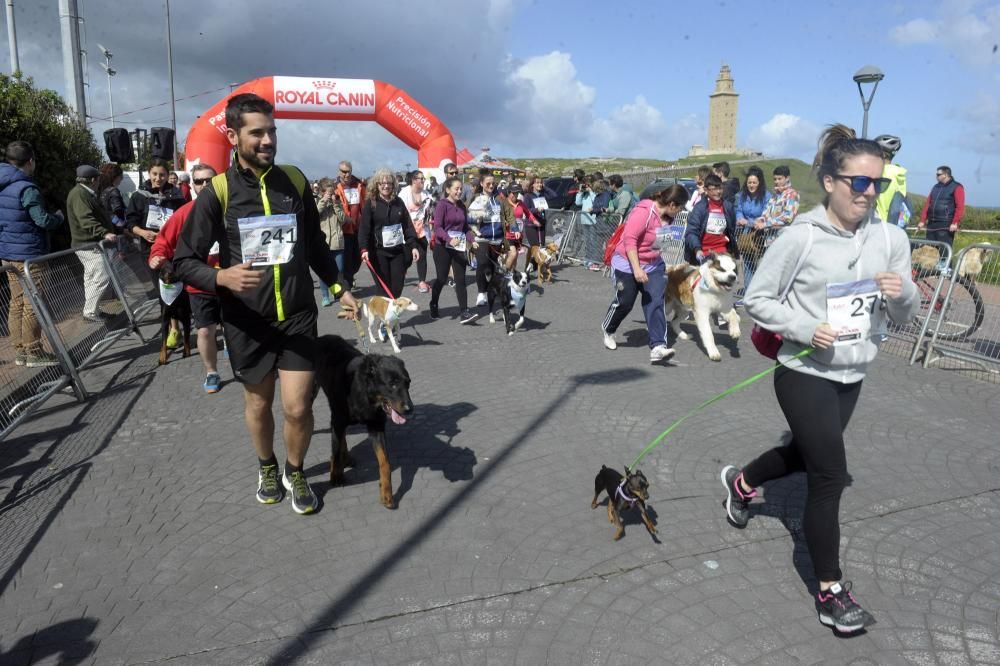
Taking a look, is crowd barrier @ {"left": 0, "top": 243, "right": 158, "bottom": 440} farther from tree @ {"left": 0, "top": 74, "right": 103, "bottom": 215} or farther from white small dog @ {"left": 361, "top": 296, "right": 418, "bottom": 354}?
tree @ {"left": 0, "top": 74, "right": 103, "bottom": 215}

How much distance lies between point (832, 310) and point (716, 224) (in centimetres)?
514

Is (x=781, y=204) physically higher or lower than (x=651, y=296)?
higher

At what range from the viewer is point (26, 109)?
10578 millimetres

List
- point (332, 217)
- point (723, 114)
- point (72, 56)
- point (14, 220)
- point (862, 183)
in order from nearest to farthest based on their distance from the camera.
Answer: point (862, 183), point (14, 220), point (332, 217), point (72, 56), point (723, 114)

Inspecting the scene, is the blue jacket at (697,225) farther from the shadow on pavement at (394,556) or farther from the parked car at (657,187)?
the shadow on pavement at (394,556)

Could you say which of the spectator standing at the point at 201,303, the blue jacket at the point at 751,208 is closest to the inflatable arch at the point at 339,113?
the blue jacket at the point at 751,208

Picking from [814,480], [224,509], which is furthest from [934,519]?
[224,509]

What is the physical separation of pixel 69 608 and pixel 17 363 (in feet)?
12.7

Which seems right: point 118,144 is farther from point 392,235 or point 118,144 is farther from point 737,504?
point 737,504

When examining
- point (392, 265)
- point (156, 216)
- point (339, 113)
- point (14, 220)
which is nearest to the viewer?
point (14, 220)

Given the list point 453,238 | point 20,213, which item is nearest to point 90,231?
point 20,213

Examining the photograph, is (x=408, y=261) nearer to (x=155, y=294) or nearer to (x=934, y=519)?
(x=155, y=294)

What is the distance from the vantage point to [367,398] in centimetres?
386

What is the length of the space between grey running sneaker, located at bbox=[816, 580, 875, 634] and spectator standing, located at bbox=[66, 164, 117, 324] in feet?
25.6
